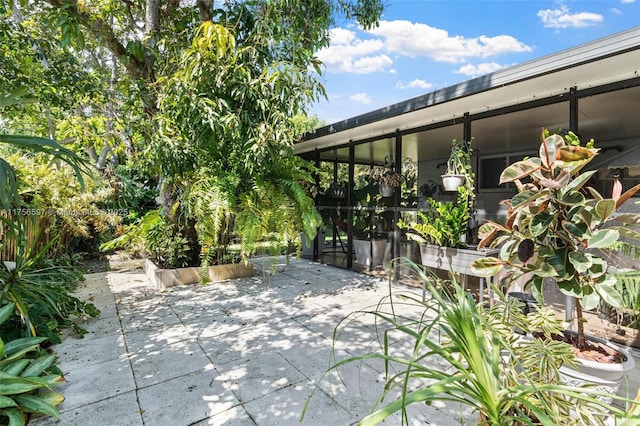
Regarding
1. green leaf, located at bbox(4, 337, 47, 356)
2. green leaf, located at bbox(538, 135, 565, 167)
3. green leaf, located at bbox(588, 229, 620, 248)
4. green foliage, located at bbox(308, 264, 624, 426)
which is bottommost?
green leaf, located at bbox(4, 337, 47, 356)

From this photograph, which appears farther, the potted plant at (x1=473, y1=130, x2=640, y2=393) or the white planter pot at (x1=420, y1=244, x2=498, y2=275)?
the white planter pot at (x1=420, y1=244, x2=498, y2=275)

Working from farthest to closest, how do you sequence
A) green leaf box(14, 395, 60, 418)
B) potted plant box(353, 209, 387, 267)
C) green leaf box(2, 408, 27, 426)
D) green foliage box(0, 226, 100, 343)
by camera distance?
potted plant box(353, 209, 387, 267), green foliage box(0, 226, 100, 343), green leaf box(14, 395, 60, 418), green leaf box(2, 408, 27, 426)

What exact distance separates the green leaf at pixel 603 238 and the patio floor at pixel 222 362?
1.05 meters

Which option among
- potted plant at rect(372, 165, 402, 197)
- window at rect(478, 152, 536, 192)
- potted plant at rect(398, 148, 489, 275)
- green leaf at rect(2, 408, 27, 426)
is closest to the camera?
green leaf at rect(2, 408, 27, 426)

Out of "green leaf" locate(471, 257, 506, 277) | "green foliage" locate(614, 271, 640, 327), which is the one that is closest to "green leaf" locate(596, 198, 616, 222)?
"green leaf" locate(471, 257, 506, 277)

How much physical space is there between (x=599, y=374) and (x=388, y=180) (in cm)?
347

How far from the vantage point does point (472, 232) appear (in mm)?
4039

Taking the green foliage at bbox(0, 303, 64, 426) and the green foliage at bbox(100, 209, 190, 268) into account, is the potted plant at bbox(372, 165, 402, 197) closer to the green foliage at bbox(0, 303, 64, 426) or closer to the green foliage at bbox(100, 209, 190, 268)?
the green foliage at bbox(100, 209, 190, 268)

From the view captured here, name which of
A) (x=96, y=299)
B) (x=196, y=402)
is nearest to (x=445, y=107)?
(x=196, y=402)

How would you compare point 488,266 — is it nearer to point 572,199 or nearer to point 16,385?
point 572,199

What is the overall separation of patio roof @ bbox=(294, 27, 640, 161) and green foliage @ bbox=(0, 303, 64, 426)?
12.5 ft

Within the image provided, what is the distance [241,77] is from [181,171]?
1.43 m

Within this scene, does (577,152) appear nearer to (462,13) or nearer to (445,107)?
(445,107)

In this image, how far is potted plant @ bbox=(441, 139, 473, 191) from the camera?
3.71 meters
